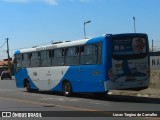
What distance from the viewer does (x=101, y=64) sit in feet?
66.7

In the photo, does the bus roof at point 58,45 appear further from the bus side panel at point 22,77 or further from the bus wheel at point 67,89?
the bus wheel at point 67,89

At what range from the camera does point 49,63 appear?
25.7 m

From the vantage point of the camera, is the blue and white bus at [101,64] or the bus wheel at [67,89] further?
the bus wheel at [67,89]

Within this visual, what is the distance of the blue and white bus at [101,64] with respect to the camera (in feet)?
66.0

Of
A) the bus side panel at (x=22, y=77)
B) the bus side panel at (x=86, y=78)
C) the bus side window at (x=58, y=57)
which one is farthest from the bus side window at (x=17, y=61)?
the bus side panel at (x=86, y=78)

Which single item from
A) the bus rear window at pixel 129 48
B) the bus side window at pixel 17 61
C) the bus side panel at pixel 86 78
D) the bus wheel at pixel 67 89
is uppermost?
the bus rear window at pixel 129 48

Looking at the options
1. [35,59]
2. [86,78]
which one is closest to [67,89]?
[86,78]

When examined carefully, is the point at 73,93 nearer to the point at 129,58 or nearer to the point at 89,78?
the point at 89,78

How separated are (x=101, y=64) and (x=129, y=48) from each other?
151 centimetres

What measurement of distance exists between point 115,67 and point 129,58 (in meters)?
0.84

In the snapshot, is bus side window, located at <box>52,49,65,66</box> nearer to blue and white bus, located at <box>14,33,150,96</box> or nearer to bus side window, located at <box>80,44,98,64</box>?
blue and white bus, located at <box>14,33,150,96</box>

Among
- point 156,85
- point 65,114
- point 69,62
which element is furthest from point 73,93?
point 65,114

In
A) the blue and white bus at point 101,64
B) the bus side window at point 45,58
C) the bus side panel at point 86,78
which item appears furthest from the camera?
the bus side window at point 45,58

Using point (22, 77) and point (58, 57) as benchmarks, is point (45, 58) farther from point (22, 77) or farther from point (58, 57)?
point (22, 77)
